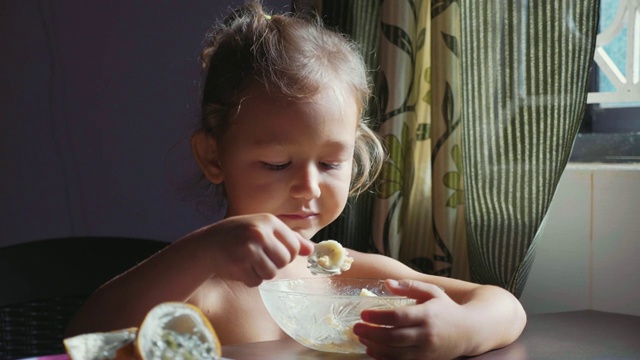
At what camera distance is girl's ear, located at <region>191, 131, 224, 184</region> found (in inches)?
52.4

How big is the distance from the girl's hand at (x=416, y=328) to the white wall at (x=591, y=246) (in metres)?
0.62

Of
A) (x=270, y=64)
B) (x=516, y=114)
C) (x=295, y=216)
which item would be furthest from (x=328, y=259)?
(x=516, y=114)

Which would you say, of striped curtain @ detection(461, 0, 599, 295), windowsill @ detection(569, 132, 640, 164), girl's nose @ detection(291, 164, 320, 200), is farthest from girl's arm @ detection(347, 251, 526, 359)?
windowsill @ detection(569, 132, 640, 164)

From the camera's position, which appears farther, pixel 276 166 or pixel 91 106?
pixel 91 106

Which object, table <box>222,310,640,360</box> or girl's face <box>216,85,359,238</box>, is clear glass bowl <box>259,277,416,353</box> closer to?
table <box>222,310,640,360</box>

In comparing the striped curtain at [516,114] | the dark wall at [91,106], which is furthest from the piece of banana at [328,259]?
the dark wall at [91,106]

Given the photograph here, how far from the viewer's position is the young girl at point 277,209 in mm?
848

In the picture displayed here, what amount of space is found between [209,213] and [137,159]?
236 millimetres

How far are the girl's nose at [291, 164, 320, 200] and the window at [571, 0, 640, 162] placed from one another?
0.70m

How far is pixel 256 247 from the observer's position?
0.81 m

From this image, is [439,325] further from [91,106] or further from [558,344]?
[91,106]

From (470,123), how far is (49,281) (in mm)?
752

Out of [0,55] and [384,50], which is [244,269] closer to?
[384,50]

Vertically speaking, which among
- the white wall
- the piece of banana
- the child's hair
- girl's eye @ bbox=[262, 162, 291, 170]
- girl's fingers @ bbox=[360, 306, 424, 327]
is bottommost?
the white wall
